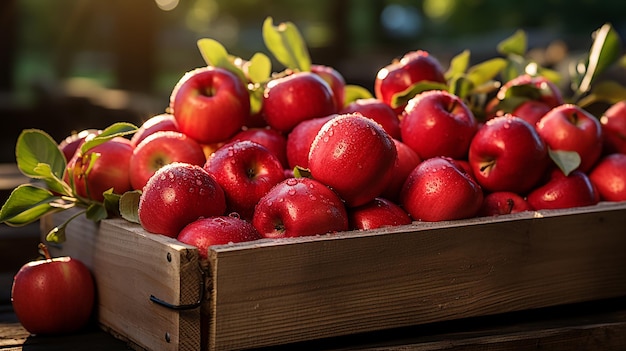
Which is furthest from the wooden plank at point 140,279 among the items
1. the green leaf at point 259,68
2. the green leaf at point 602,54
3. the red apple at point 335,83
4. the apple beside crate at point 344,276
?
the green leaf at point 602,54

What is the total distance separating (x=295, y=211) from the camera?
1.58 meters

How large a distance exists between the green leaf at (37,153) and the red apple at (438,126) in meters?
0.75

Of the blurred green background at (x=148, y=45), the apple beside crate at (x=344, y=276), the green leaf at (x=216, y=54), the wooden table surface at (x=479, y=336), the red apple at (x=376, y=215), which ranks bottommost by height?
the blurred green background at (x=148, y=45)

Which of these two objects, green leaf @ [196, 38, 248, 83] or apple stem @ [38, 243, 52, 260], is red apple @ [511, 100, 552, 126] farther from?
apple stem @ [38, 243, 52, 260]

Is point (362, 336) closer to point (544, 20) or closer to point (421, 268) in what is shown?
point (421, 268)

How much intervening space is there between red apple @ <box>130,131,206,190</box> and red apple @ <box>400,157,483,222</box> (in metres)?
0.45

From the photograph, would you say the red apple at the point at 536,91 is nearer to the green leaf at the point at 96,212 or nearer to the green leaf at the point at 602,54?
the green leaf at the point at 602,54

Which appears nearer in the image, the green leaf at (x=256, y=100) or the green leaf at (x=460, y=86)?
the green leaf at (x=256, y=100)

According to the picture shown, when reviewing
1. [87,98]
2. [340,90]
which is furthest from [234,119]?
[87,98]

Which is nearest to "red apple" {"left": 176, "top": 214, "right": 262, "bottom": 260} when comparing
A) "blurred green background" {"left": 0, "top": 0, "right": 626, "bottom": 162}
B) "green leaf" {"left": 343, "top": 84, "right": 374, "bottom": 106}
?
"green leaf" {"left": 343, "top": 84, "right": 374, "bottom": 106}

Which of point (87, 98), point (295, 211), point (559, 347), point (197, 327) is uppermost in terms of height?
point (295, 211)

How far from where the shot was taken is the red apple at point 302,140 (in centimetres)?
189

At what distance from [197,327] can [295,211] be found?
0.87 ft

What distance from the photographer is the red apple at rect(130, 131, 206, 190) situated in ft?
6.04
